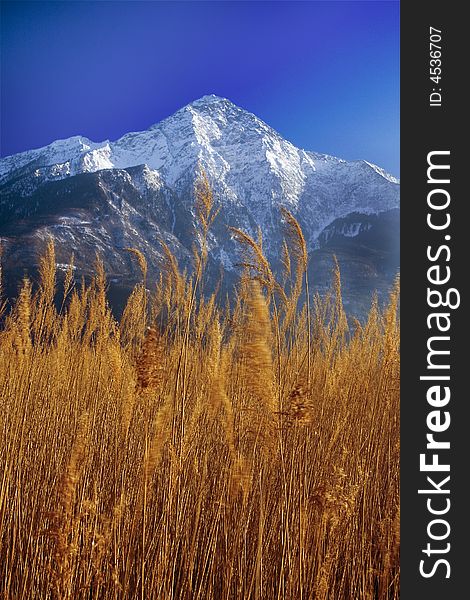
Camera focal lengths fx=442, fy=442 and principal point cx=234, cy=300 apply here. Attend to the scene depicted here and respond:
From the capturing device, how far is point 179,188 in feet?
459

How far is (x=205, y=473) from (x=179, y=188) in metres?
144

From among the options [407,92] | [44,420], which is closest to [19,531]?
[44,420]

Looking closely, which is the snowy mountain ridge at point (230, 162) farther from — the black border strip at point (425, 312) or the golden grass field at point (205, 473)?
the black border strip at point (425, 312)

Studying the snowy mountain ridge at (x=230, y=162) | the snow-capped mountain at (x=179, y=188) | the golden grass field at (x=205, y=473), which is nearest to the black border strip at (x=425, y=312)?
the golden grass field at (x=205, y=473)

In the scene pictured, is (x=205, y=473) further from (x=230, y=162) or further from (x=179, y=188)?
(x=230, y=162)

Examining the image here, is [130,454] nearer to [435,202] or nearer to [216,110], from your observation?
[435,202]

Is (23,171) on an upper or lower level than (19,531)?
upper

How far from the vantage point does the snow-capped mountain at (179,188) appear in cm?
8875

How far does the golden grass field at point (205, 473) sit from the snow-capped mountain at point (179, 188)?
194 feet

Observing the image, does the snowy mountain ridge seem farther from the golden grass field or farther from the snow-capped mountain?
the golden grass field

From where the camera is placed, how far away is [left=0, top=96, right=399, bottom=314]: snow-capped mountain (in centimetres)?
8875

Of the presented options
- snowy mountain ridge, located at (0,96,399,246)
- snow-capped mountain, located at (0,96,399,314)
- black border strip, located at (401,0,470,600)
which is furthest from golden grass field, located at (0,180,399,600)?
snowy mountain ridge, located at (0,96,399,246)

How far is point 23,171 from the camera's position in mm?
141875

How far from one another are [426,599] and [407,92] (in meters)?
1.39
